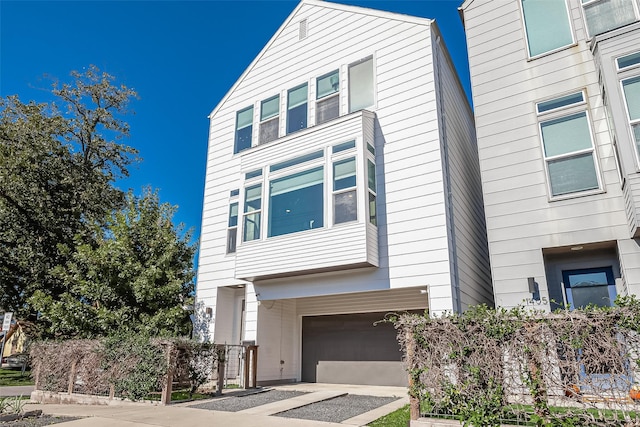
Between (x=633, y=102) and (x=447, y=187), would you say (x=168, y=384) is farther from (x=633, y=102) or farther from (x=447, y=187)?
(x=633, y=102)

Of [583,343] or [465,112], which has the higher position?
[465,112]

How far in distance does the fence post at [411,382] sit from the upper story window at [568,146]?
450cm

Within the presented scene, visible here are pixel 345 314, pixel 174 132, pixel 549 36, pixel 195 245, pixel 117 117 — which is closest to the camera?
pixel 549 36

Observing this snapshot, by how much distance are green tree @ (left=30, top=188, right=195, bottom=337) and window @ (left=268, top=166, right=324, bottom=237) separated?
12.0 ft

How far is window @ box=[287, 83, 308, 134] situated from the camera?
11.9 metres

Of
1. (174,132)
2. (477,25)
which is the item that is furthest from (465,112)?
(174,132)

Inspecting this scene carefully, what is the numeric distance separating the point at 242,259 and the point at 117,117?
10.9 metres

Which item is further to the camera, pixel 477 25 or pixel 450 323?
pixel 477 25

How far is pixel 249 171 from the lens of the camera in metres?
11.6

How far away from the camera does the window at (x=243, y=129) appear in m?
13.2

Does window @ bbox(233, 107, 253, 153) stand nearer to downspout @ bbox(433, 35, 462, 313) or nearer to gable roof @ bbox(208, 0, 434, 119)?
gable roof @ bbox(208, 0, 434, 119)

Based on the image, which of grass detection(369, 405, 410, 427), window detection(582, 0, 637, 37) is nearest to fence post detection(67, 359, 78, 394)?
grass detection(369, 405, 410, 427)

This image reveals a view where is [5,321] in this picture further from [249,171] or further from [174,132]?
[174,132]

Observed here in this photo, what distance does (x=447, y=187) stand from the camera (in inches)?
374
